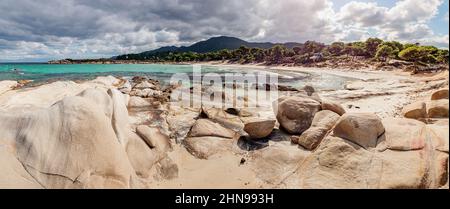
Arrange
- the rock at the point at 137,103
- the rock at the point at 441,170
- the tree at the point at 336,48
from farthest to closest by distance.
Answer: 1. the tree at the point at 336,48
2. the rock at the point at 137,103
3. the rock at the point at 441,170

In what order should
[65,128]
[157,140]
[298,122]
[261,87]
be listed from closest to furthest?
[65,128]
[157,140]
[298,122]
[261,87]

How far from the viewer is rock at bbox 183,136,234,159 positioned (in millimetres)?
6086

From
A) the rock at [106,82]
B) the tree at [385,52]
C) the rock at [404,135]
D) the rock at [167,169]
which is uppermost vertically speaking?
the tree at [385,52]

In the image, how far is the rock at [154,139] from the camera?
598 cm

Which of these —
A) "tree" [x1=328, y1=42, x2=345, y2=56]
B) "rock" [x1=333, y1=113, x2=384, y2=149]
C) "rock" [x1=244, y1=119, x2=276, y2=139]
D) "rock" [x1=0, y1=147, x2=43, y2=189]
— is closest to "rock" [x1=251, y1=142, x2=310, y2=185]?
"rock" [x1=244, y1=119, x2=276, y2=139]

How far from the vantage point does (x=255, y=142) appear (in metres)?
6.46

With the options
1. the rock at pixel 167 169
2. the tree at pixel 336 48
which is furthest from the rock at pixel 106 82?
the tree at pixel 336 48

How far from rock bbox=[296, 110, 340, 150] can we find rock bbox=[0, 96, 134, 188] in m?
3.83

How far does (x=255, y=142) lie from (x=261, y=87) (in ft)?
38.6

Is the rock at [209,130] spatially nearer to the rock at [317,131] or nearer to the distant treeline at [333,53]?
→ the rock at [317,131]

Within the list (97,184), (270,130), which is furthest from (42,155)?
(270,130)

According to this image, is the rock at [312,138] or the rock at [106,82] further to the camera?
the rock at [106,82]

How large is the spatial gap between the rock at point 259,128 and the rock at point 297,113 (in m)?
0.53
